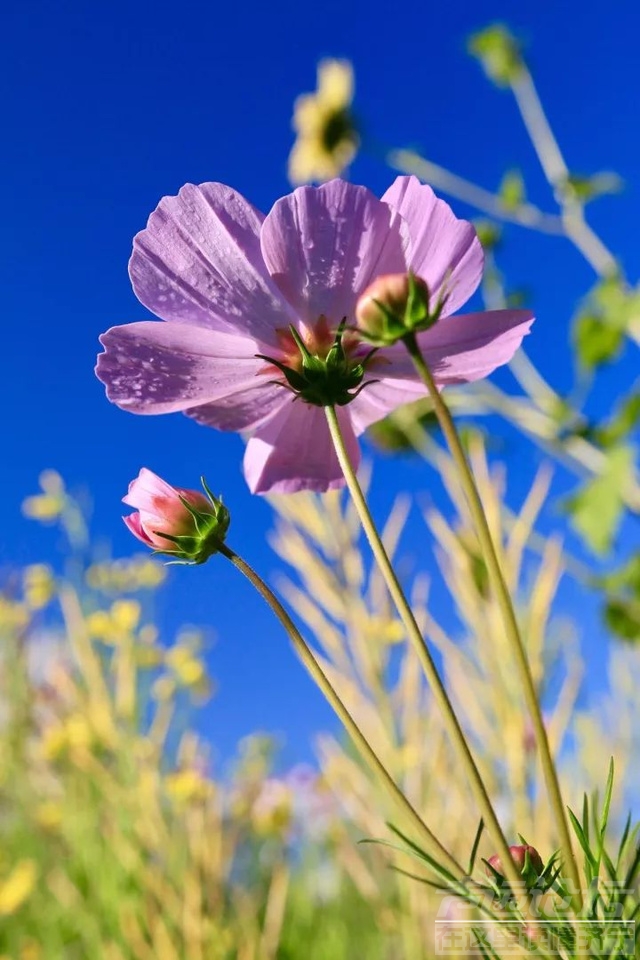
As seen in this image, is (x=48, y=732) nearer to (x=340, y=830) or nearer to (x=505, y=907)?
(x=340, y=830)

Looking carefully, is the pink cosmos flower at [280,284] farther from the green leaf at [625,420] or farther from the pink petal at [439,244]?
the green leaf at [625,420]

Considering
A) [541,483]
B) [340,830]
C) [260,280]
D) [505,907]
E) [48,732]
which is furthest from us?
[48,732]

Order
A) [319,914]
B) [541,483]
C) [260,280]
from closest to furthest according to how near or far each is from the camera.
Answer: [260,280] < [541,483] < [319,914]

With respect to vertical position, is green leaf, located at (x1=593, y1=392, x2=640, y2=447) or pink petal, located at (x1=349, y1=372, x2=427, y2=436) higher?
green leaf, located at (x1=593, y1=392, x2=640, y2=447)

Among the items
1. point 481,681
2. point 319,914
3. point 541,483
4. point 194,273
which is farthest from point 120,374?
point 319,914

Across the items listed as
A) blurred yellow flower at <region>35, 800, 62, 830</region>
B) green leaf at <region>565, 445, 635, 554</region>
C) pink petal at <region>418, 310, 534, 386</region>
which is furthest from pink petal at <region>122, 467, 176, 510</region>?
blurred yellow flower at <region>35, 800, 62, 830</region>

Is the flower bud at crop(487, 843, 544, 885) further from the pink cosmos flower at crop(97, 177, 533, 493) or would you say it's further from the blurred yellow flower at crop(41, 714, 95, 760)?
the blurred yellow flower at crop(41, 714, 95, 760)

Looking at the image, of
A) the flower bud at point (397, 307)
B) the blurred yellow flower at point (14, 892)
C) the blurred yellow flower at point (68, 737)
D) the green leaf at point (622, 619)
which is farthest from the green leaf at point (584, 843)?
→ the blurred yellow flower at point (14, 892)
